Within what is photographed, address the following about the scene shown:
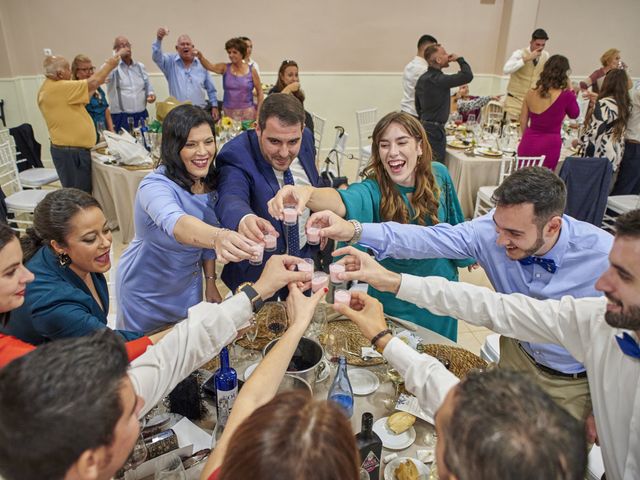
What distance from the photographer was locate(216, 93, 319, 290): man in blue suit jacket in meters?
2.24

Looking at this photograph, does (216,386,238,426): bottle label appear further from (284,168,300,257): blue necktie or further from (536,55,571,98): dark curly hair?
(536,55,571,98): dark curly hair

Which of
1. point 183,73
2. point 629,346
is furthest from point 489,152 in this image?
point 183,73

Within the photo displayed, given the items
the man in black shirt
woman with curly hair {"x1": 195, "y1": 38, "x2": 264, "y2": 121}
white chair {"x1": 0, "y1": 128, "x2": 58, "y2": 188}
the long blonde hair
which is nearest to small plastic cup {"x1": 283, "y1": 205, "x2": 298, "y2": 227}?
the long blonde hair

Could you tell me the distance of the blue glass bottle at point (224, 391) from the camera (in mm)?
1489

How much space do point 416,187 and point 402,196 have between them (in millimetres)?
87

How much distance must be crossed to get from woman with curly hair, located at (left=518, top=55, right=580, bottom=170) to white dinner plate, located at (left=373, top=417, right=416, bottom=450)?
182 inches

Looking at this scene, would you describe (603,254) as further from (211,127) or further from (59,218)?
(59,218)

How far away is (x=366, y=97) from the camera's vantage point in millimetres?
8648

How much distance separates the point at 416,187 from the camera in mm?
2457

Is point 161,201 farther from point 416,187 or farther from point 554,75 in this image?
point 554,75

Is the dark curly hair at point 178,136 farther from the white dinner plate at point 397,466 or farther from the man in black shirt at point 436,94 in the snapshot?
the man in black shirt at point 436,94

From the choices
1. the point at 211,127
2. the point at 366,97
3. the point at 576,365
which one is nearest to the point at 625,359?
the point at 576,365

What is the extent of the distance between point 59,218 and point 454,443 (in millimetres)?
1680

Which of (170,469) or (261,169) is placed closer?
(170,469)
